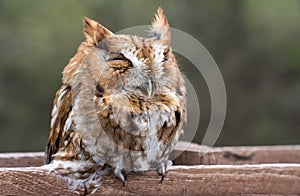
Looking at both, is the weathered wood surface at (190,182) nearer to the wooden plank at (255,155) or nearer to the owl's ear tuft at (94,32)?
the owl's ear tuft at (94,32)

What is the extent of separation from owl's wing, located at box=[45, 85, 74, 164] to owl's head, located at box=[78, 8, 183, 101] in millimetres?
225

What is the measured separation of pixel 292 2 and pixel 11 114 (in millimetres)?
2901

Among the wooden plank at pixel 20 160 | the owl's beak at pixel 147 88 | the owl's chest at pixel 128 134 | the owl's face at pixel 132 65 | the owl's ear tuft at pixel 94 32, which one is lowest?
the wooden plank at pixel 20 160

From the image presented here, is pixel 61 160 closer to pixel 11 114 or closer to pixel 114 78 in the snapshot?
pixel 114 78

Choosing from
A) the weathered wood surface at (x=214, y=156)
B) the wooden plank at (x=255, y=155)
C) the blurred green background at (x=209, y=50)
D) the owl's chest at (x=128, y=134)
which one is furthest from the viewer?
the blurred green background at (x=209, y=50)

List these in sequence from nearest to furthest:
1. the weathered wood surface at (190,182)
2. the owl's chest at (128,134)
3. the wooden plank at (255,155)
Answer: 1. the weathered wood surface at (190,182)
2. the owl's chest at (128,134)
3. the wooden plank at (255,155)

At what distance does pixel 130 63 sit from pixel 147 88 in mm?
121

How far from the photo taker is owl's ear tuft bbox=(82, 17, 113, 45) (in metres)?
2.47

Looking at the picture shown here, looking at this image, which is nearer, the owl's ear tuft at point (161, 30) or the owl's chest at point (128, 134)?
the owl's chest at point (128, 134)

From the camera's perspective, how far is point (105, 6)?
5922 millimetres

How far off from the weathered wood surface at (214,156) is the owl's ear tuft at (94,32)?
0.73 meters

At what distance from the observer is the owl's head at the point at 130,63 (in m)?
2.33

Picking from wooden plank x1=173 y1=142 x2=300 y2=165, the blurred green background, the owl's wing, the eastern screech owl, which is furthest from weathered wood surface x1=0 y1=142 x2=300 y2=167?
the blurred green background

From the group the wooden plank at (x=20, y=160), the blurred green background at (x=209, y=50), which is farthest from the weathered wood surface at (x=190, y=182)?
the blurred green background at (x=209, y=50)
